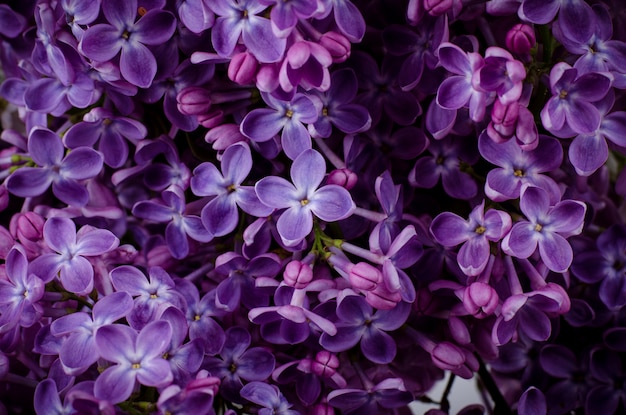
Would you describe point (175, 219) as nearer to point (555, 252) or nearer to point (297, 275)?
point (297, 275)

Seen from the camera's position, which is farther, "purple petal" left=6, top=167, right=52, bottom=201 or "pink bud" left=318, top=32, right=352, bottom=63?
"purple petal" left=6, top=167, right=52, bottom=201

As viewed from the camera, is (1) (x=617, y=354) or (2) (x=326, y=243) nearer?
(2) (x=326, y=243)

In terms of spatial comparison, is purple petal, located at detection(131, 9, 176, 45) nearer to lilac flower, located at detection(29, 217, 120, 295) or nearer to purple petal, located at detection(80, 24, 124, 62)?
purple petal, located at detection(80, 24, 124, 62)

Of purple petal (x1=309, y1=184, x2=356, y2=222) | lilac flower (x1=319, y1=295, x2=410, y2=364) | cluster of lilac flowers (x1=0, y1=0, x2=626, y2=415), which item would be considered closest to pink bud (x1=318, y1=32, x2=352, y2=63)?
cluster of lilac flowers (x1=0, y1=0, x2=626, y2=415)

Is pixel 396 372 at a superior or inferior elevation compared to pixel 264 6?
inferior

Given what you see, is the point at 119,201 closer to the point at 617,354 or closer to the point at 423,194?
the point at 423,194

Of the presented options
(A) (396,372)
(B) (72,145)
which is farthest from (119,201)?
(A) (396,372)
